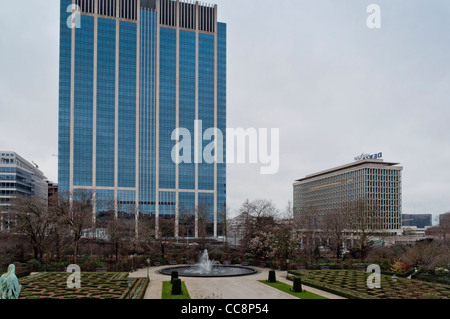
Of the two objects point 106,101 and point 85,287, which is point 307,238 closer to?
point 85,287

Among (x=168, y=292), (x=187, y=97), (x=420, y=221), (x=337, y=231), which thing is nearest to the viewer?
(x=168, y=292)

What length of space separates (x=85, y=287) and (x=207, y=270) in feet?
51.8

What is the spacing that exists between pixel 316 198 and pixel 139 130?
87311 millimetres

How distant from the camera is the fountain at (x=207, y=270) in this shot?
121ft

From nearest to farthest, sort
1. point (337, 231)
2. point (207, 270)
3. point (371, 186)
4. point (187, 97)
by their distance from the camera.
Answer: point (207, 270)
point (337, 231)
point (187, 97)
point (371, 186)

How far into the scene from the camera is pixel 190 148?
10238cm

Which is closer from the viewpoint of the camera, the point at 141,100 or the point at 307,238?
the point at 307,238

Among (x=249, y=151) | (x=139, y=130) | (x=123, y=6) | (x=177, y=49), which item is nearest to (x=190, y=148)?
(x=139, y=130)

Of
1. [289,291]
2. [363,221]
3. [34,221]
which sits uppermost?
[34,221]

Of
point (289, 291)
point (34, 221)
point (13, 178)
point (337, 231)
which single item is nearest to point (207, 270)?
point (289, 291)

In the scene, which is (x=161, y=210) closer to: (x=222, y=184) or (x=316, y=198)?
(x=222, y=184)

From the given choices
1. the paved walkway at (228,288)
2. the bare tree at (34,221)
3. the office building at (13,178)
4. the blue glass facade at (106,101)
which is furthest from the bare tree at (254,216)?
the office building at (13,178)

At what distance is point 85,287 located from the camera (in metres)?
27.2

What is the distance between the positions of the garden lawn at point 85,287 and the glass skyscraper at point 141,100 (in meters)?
67.2
